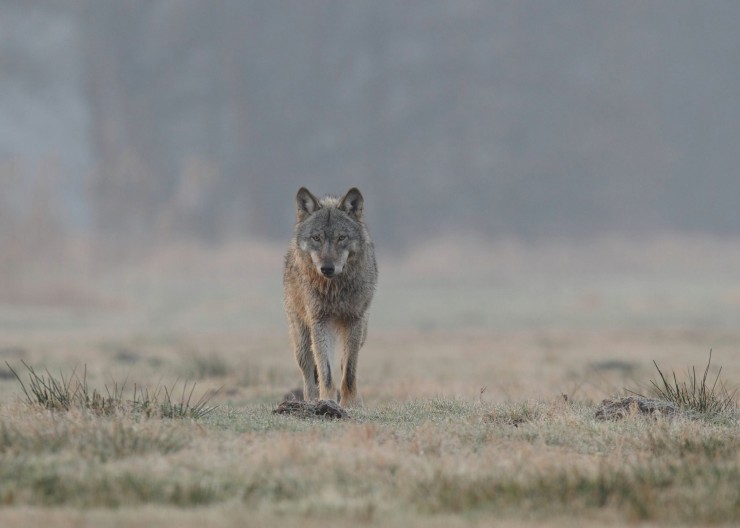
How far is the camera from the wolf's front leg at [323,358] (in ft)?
43.4

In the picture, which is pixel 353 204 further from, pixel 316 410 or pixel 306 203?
pixel 316 410

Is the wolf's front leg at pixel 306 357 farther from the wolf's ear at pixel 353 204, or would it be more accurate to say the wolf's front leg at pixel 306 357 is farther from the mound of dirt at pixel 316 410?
the mound of dirt at pixel 316 410

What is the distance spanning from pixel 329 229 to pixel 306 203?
2.47 feet

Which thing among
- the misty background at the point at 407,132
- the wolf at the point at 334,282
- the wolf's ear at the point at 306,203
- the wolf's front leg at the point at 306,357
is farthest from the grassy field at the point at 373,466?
the misty background at the point at 407,132

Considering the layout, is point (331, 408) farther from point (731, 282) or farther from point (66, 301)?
point (731, 282)

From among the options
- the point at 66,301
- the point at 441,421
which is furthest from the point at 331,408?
the point at 66,301

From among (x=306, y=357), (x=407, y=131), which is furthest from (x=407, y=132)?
(x=306, y=357)

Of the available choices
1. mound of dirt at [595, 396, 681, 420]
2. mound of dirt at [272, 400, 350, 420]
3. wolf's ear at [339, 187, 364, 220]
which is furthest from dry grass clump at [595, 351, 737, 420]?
wolf's ear at [339, 187, 364, 220]

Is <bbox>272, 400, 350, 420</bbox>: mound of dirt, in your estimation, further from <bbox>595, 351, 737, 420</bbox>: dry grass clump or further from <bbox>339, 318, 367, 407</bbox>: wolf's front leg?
<bbox>595, 351, 737, 420</bbox>: dry grass clump

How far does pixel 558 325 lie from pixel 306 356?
179ft

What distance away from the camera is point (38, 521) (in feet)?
22.8

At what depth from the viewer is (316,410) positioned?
11.4 m

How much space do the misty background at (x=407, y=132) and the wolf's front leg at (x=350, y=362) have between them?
430 feet

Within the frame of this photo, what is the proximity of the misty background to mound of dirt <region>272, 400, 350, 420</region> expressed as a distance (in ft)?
436
